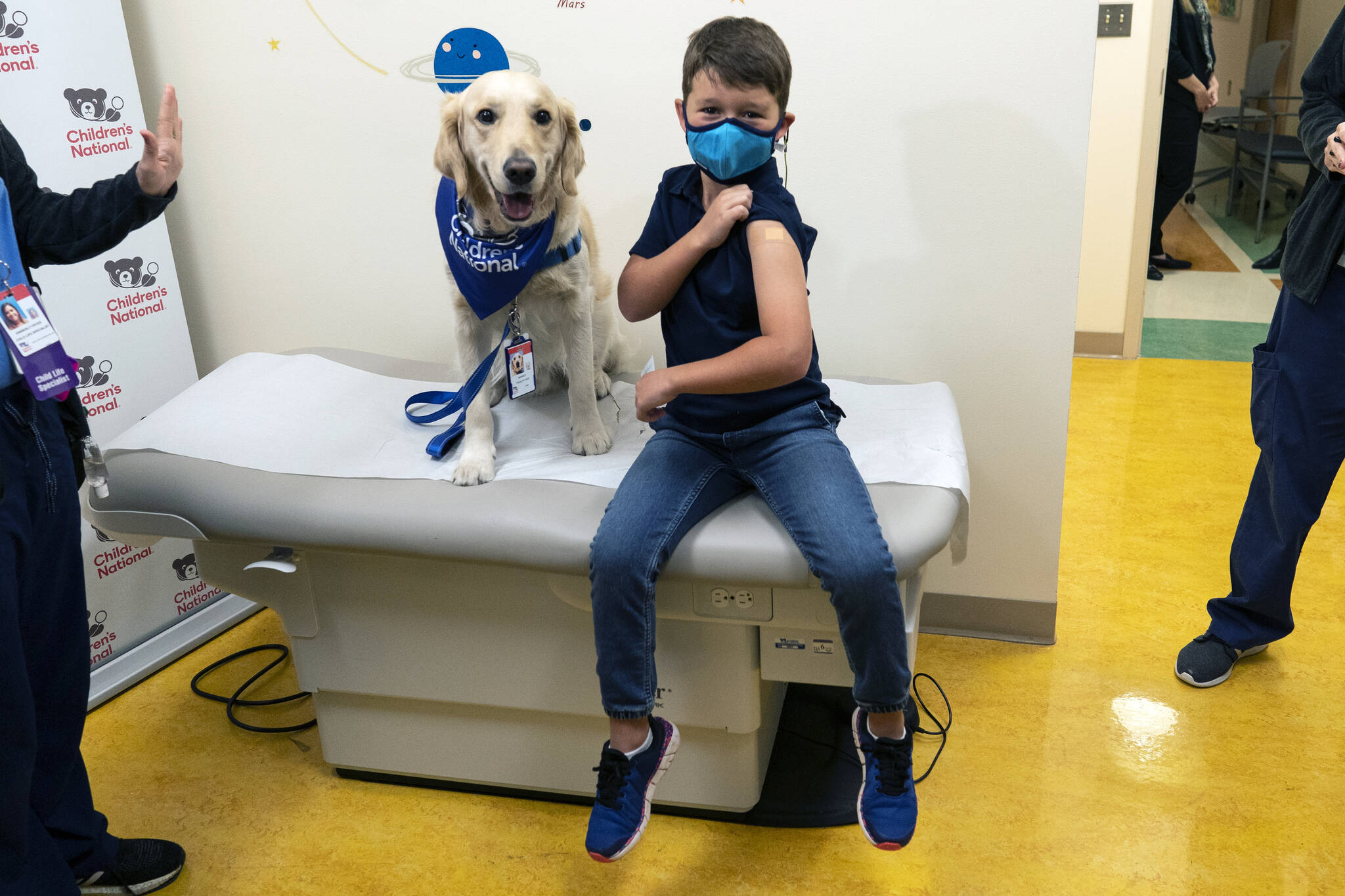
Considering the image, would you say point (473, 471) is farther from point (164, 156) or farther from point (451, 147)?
point (164, 156)

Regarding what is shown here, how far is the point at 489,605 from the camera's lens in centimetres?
173

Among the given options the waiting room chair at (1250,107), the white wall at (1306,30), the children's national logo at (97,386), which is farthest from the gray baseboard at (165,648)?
the white wall at (1306,30)

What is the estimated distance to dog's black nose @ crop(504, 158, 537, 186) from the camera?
157 cm

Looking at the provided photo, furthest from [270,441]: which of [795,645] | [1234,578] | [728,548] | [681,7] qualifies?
[1234,578]

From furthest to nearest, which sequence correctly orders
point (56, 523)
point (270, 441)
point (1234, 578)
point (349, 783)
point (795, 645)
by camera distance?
1. point (1234, 578)
2. point (349, 783)
3. point (270, 441)
4. point (795, 645)
5. point (56, 523)

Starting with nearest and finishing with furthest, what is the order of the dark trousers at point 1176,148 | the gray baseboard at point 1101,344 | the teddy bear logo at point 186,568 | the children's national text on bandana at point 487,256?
the children's national text on bandana at point 487,256
the teddy bear logo at point 186,568
the gray baseboard at point 1101,344
the dark trousers at point 1176,148

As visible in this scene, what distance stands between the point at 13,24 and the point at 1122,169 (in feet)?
12.1

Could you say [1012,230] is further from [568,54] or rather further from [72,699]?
[72,699]

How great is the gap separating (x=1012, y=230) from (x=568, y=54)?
0.99 m

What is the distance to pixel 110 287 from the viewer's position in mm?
2252

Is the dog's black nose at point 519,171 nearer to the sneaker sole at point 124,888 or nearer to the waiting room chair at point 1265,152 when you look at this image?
the sneaker sole at point 124,888

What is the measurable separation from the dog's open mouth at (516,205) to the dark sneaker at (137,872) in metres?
1.26

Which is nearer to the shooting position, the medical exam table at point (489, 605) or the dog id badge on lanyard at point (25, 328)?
the dog id badge on lanyard at point (25, 328)

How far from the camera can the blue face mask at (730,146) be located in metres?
1.42
